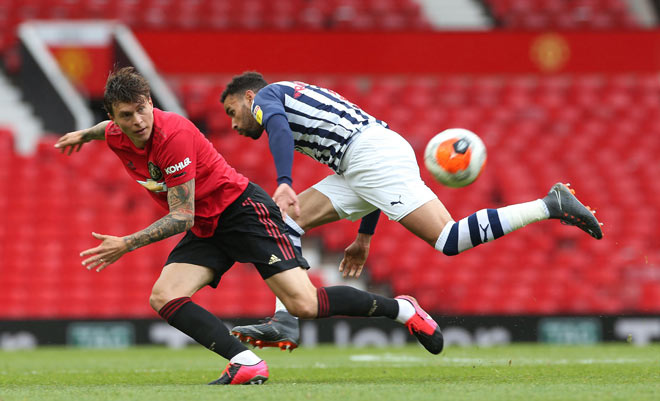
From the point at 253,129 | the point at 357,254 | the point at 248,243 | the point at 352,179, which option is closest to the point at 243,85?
the point at 253,129

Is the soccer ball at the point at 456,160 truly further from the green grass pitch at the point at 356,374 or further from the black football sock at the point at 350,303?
the green grass pitch at the point at 356,374

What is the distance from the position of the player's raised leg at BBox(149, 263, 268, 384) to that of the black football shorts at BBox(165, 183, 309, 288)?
177mm

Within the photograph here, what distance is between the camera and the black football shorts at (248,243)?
16.8 feet

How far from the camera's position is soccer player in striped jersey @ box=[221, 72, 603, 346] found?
5207mm

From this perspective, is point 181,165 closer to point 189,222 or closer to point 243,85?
point 189,222

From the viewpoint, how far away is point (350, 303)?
17.1ft

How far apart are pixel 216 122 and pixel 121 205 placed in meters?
2.02

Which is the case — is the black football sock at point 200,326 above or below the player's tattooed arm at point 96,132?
below

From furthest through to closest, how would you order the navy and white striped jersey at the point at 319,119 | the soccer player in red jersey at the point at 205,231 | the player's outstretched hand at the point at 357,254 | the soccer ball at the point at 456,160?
the player's outstretched hand at the point at 357,254
the soccer ball at the point at 456,160
the navy and white striped jersey at the point at 319,119
the soccer player in red jersey at the point at 205,231

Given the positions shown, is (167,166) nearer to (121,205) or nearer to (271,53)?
(121,205)

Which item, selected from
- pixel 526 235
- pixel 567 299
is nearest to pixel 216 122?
pixel 526 235

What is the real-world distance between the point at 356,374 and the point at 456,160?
1524 mm

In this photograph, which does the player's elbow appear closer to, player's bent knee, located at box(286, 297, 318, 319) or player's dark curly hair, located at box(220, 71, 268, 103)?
player's bent knee, located at box(286, 297, 318, 319)

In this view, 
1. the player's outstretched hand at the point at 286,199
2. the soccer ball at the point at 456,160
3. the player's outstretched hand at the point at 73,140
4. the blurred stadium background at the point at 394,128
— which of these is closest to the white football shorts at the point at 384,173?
the soccer ball at the point at 456,160
